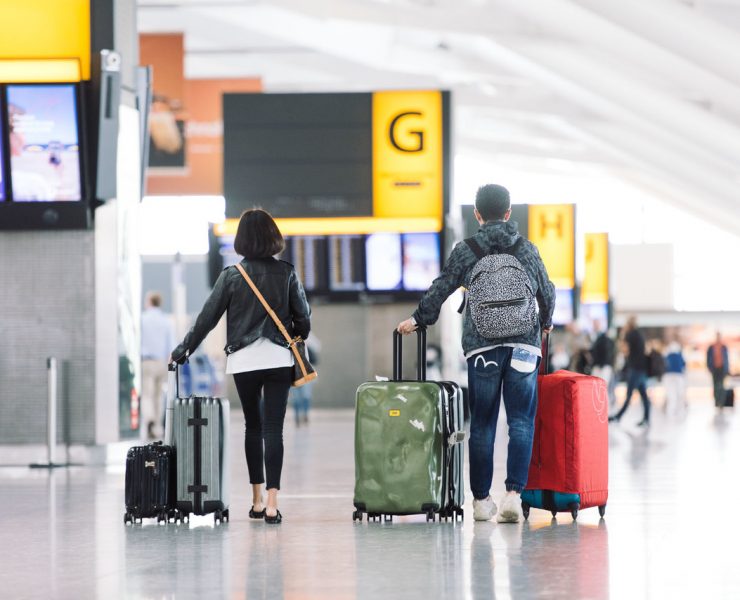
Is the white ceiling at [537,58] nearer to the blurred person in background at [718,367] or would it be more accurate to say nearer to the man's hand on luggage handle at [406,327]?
the blurred person in background at [718,367]

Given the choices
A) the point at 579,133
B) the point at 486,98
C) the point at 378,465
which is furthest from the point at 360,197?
the point at 579,133

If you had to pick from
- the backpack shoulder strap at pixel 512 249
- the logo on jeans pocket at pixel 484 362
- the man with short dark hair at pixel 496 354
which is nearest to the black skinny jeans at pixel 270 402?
the man with short dark hair at pixel 496 354

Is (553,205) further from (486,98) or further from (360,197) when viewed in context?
(486,98)

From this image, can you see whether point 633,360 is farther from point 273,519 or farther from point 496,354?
point 273,519

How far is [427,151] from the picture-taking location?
61.8 feet

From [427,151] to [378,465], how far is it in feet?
39.6

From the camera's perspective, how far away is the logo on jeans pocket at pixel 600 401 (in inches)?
294

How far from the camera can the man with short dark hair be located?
281 inches

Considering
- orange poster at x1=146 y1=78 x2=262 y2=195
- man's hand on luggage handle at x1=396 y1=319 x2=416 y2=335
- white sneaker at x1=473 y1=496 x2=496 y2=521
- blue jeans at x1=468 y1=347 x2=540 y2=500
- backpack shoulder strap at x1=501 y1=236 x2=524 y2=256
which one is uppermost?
orange poster at x1=146 y1=78 x2=262 y2=195

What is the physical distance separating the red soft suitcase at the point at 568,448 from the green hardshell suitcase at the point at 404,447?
482mm

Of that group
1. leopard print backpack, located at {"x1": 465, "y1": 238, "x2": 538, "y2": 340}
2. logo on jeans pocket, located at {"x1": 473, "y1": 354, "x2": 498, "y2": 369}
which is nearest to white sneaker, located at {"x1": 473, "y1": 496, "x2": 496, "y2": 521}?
logo on jeans pocket, located at {"x1": 473, "y1": 354, "x2": 498, "y2": 369}

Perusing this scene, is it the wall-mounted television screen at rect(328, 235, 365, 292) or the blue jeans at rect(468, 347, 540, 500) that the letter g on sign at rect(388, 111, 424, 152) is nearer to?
the wall-mounted television screen at rect(328, 235, 365, 292)

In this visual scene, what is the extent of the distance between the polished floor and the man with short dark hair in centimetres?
25

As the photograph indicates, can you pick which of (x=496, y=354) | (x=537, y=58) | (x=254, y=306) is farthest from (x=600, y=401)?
(x=537, y=58)
